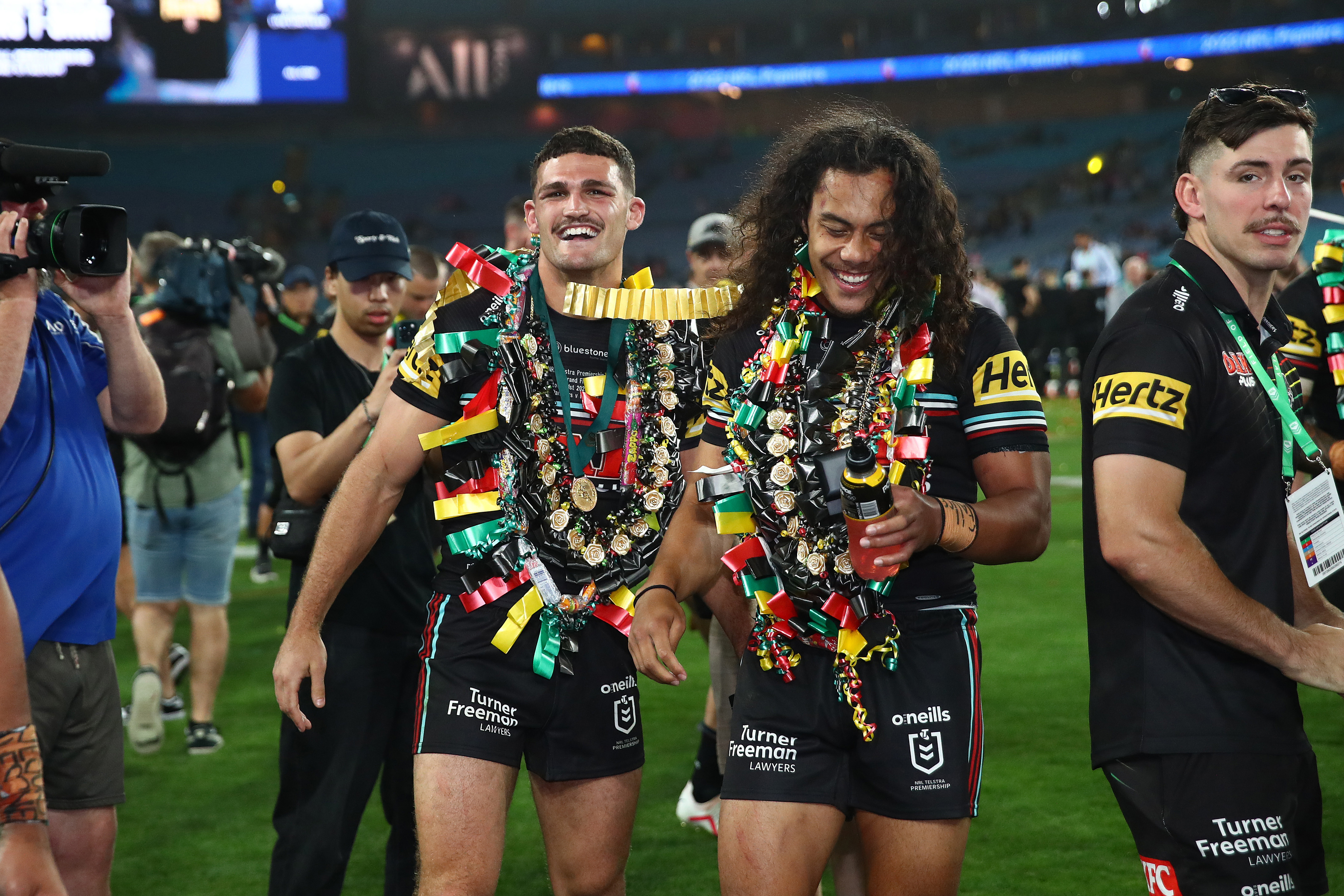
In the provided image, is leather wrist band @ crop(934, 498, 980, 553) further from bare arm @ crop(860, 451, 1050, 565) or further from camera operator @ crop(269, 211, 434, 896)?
camera operator @ crop(269, 211, 434, 896)

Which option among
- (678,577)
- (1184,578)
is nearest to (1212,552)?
(1184,578)

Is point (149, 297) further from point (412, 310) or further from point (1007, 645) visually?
point (1007, 645)

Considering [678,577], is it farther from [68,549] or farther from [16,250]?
[16,250]

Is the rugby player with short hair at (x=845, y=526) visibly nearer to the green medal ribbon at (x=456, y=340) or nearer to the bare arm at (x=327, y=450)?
the green medal ribbon at (x=456, y=340)

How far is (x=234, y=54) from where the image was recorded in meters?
31.2

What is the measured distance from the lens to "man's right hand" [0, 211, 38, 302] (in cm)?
289

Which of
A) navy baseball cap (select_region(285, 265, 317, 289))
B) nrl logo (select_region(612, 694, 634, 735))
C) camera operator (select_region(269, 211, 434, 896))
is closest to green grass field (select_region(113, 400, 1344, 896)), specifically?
camera operator (select_region(269, 211, 434, 896))

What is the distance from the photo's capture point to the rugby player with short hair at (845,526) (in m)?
2.86

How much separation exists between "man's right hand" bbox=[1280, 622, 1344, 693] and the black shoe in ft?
16.7

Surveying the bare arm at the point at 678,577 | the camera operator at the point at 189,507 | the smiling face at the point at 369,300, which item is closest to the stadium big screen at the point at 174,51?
the camera operator at the point at 189,507

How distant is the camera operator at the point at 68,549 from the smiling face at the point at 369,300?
1.07 metres

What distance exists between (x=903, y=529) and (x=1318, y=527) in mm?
980

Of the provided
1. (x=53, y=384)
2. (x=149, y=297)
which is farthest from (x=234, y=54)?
(x=53, y=384)

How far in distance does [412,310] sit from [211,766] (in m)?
2.31
